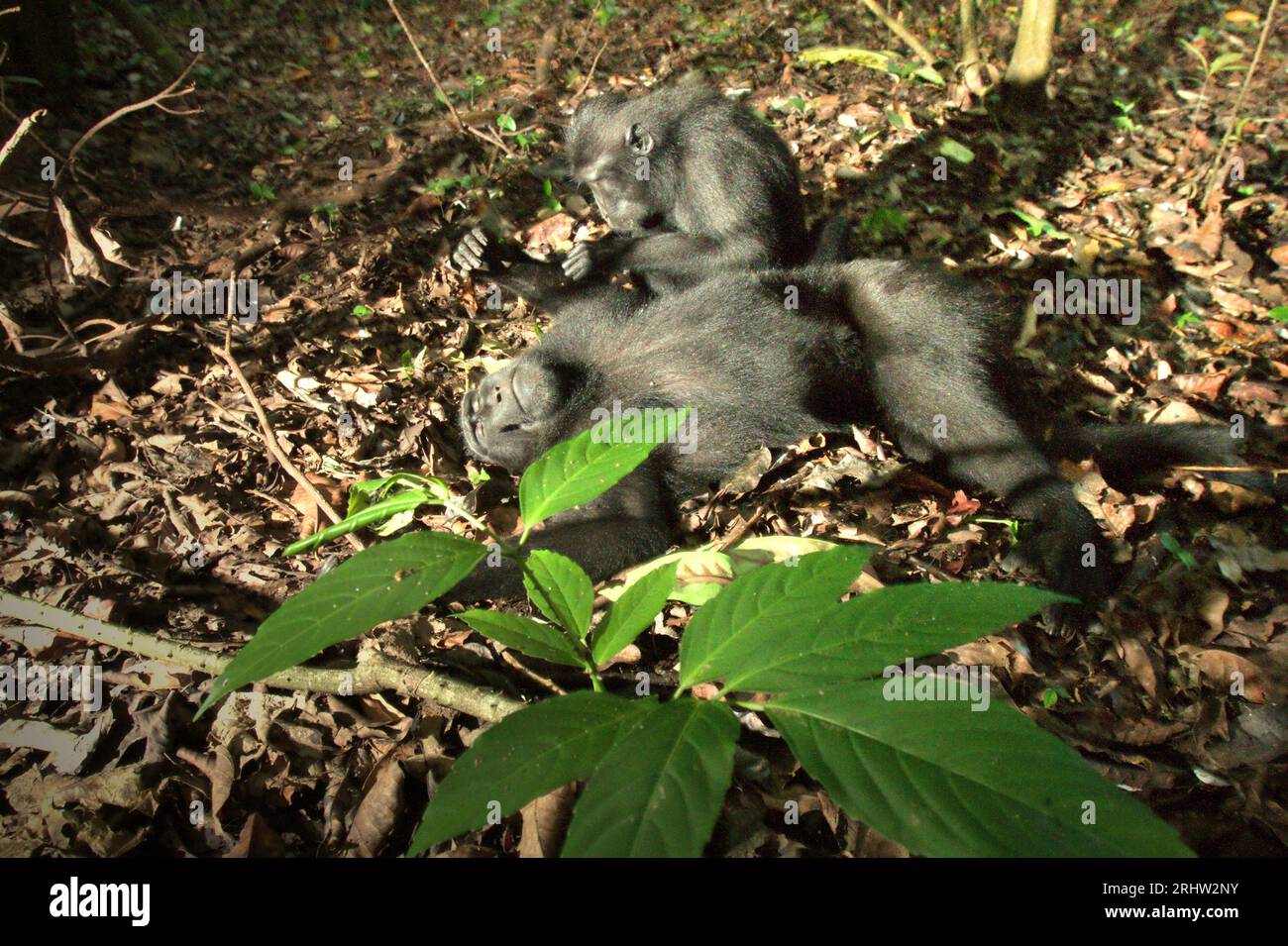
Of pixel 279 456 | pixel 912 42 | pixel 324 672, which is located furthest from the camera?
pixel 912 42

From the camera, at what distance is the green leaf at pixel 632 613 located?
1.60 metres

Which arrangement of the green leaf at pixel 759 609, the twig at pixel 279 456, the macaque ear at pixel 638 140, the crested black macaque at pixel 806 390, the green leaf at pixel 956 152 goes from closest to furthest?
1. the green leaf at pixel 759 609
2. the twig at pixel 279 456
3. the crested black macaque at pixel 806 390
4. the macaque ear at pixel 638 140
5. the green leaf at pixel 956 152

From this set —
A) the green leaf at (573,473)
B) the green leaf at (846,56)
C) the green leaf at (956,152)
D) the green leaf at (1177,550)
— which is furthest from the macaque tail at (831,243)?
the green leaf at (573,473)

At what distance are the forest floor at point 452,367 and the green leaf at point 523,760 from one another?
1.18m

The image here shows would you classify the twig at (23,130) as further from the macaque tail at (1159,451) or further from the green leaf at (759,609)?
the macaque tail at (1159,451)

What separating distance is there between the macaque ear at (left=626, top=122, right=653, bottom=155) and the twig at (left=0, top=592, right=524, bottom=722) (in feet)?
16.5

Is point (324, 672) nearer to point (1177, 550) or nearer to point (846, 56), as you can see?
point (1177, 550)

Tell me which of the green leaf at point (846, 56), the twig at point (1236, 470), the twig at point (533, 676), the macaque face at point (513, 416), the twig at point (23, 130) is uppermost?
the green leaf at point (846, 56)

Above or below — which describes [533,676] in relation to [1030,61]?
below

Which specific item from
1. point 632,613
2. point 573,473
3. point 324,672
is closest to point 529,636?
point 632,613

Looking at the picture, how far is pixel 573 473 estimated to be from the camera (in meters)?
1.64

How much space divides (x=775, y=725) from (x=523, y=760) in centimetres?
42

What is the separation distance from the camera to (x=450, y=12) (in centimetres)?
1025

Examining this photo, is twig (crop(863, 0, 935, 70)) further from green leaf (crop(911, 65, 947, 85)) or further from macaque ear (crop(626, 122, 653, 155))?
macaque ear (crop(626, 122, 653, 155))
